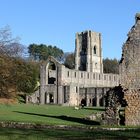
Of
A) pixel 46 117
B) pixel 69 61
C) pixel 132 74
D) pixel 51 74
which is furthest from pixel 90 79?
pixel 132 74

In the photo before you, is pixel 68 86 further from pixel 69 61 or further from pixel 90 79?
pixel 69 61

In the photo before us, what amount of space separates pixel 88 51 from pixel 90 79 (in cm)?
1341

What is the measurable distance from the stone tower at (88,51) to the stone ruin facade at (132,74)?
84.3 meters

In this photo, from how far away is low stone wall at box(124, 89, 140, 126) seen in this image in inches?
1049

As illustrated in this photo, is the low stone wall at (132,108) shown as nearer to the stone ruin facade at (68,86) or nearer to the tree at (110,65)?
the stone ruin facade at (68,86)

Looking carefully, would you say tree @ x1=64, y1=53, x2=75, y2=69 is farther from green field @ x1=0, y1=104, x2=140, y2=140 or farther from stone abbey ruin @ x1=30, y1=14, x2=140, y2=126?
green field @ x1=0, y1=104, x2=140, y2=140

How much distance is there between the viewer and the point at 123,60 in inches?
1077

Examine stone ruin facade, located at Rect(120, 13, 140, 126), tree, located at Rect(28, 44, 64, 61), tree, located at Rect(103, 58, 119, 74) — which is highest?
tree, located at Rect(28, 44, 64, 61)

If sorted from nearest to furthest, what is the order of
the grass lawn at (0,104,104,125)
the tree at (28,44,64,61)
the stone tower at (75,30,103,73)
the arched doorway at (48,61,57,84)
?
the grass lawn at (0,104,104,125) < the arched doorway at (48,61,57,84) < the stone tower at (75,30,103,73) < the tree at (28,44,64,61)

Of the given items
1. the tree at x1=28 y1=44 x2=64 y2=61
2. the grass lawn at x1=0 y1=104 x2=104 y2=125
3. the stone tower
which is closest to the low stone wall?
the grass lawn at x1=0 y1=104 x2=104 y2=125

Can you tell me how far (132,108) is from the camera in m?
26.8

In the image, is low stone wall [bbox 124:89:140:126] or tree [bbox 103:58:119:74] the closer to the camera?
low stone wall [bbox 124:89:140:126]

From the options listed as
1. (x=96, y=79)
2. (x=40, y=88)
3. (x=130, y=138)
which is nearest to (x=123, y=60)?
(x=130, y=138)

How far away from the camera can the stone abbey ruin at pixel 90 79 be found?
1063 inches
